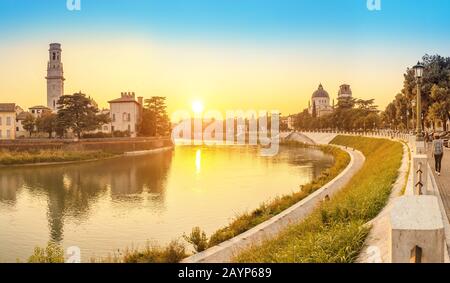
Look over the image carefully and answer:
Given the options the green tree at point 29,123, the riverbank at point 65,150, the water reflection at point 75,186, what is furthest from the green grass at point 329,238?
the green tree at point 29,123

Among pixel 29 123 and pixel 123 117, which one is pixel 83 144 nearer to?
pixel 123 117

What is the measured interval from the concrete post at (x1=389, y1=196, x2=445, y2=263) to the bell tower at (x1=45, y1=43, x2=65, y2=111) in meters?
49.6

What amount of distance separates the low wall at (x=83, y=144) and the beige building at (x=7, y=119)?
858cm

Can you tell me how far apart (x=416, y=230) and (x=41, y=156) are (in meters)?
41.6

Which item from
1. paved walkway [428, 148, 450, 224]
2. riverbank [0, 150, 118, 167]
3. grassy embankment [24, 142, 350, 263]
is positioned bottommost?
grassy embankment [24, 142, 350, 263]

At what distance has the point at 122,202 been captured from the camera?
20375 millimetres

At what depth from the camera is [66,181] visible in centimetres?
2925

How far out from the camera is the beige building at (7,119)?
53909mm

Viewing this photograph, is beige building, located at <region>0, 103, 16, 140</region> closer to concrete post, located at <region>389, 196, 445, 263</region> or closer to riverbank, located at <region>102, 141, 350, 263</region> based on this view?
riverbank, located at <region>102, 141, 350, 263</region>

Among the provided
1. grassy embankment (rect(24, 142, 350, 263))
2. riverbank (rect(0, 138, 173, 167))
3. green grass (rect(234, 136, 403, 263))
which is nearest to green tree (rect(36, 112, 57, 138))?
riverbank (rect(0, 138, 173, 167))

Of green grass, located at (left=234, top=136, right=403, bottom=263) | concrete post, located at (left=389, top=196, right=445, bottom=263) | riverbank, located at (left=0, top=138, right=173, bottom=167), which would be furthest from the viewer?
riverbank, located at (left=0, top=138, right=173, bottom=167)

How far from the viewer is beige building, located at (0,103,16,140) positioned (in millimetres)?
53909

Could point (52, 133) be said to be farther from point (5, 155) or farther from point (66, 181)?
point (66, 181)

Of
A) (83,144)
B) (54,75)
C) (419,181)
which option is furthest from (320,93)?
(419,181)
